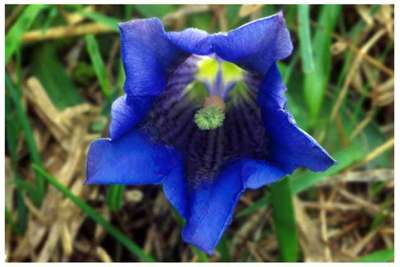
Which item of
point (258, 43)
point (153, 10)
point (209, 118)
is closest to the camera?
point (258, 43)

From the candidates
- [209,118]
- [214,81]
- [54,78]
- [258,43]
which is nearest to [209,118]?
[209,118]

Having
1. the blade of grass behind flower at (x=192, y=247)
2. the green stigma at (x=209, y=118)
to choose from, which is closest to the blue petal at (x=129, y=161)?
the green stigma at (x=209, y=118)

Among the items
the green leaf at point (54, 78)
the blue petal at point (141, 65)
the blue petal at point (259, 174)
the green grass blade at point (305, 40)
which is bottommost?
the green leaf at point (54, 78)

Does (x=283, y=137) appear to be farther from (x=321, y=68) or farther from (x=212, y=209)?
(x=321, y=68)

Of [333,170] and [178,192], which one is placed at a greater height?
[178,192]

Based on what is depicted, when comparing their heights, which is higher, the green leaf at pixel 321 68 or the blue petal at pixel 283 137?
the blue petal at pixel 283 137

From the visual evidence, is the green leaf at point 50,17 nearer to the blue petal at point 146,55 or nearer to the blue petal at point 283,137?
the blue petal at point 146,55

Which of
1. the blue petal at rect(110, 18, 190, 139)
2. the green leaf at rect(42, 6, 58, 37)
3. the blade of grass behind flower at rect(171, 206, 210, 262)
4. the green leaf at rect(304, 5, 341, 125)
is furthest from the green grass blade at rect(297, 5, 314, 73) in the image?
the green leaf at rect(42, 6, 58, 37)
